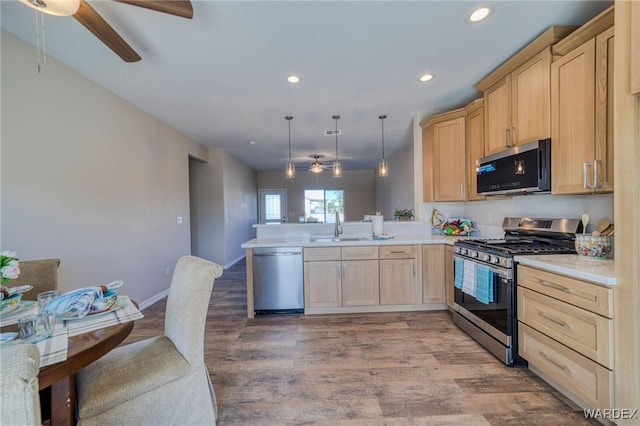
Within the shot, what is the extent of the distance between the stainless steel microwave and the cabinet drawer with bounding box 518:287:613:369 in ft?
2.93

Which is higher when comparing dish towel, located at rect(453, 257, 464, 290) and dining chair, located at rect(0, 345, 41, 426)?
dining chair, located at rect(0, 345, 41, 426)

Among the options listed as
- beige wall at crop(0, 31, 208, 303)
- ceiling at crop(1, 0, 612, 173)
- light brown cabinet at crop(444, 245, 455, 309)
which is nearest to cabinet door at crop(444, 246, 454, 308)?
light brown cabinet at crop(444, 245, 455, 309)

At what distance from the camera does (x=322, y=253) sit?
3215 mm

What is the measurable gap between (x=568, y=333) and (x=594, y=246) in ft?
2.22

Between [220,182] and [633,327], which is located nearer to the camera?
[633,327]

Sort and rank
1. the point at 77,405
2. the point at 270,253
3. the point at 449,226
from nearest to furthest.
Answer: the point at 77,405 < the point at 270,253 < the point at 449,226

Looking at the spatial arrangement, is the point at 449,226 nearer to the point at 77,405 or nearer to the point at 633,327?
the point at 633,327

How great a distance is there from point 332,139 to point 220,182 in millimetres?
2520

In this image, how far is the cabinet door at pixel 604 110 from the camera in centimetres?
169

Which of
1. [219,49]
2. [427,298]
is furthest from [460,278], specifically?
[219,49]

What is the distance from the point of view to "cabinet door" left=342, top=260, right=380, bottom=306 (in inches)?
127

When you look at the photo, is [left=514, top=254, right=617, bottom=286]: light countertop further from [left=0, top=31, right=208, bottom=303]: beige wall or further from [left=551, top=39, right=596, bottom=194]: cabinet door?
[left=0, top=31, right=208, bottom=303]: beige wall

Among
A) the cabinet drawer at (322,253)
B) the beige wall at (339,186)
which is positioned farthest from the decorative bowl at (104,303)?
the beige wall at (339,186)

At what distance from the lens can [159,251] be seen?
3.78 meters
